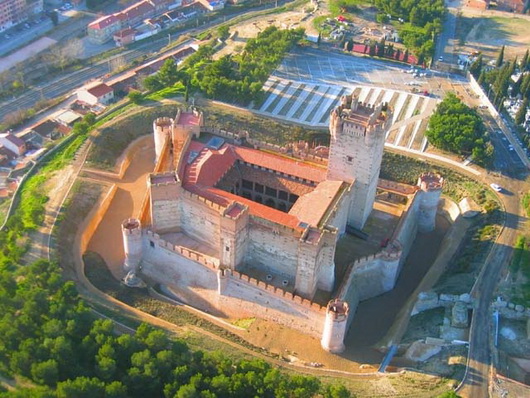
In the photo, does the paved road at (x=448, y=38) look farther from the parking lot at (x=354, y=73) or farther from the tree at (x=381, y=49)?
the tree at (x=381, y=49)

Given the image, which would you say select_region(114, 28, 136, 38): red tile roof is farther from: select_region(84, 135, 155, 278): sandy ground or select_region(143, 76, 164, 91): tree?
select_region(84, 135, 155, 278): sandy ground

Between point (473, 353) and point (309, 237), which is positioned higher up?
point (309, 237)

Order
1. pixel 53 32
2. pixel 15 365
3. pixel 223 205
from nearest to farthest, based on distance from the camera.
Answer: pixel 15 365, pixel 223 205, pixel 53 32

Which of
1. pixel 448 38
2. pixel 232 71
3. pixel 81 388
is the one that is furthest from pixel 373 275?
pixel 448 38

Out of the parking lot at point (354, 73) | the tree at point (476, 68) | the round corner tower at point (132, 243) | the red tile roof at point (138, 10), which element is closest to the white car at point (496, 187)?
the parking lot at point (354, 73)

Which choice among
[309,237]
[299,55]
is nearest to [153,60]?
[299,55]

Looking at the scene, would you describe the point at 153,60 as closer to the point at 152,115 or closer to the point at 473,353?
the point at 152,115

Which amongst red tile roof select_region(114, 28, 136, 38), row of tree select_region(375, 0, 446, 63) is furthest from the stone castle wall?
red tile roof select_region(114, 28, 136, 38)

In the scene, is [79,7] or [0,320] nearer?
[0,320]
